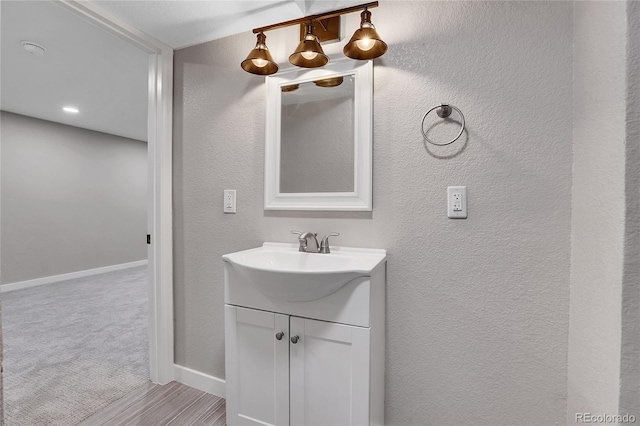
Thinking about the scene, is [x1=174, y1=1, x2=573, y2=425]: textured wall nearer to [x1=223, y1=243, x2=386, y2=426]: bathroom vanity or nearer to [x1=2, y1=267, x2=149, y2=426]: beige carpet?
[x1=223, y1=243, x2=386, y2=426]: bathroom vanity

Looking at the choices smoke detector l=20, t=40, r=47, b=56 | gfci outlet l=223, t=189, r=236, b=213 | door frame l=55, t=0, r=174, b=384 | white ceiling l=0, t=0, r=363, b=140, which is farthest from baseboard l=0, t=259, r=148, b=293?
gfci outlet l=223, t=189, r=236, b=213

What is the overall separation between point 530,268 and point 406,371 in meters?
0.71

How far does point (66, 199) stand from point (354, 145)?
4438 millimetres

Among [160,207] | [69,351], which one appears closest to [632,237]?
[160,207]

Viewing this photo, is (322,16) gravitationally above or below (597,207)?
above

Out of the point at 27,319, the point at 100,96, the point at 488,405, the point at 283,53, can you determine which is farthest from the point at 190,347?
the point at 100,96

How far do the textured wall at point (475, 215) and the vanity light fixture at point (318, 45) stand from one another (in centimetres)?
10

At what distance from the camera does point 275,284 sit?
126 centimetres

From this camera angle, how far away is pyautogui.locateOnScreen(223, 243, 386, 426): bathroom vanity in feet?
4.04

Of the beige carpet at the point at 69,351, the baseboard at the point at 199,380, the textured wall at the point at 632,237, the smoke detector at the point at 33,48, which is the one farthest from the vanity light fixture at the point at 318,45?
the beige carpet at the point at 69,351

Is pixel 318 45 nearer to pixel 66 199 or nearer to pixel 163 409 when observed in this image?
pixel 163 409

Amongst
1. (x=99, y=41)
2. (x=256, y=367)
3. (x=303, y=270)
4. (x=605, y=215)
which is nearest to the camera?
(x=605, y=215)

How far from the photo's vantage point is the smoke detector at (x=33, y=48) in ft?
6.68

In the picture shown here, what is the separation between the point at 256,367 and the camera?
1411 mm
